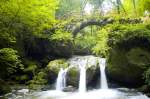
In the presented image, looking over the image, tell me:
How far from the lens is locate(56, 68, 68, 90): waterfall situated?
19.9 meters

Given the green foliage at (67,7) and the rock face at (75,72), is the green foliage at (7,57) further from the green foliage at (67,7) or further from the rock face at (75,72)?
the green foliage at (67,7)

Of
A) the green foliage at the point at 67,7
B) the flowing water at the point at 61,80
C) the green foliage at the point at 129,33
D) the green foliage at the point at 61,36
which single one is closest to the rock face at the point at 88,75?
the flowing water at the point at 61,80

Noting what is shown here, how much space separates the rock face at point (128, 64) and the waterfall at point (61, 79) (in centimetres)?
321

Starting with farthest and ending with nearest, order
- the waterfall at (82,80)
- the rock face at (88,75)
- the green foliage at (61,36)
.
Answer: the green foliage at (61,36) < the rock face at (88,75) < the waterfall at (82,80)

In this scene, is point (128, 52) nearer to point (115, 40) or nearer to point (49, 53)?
point (115, 40)

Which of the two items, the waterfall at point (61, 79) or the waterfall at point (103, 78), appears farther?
the waterfall at point (61, 79)

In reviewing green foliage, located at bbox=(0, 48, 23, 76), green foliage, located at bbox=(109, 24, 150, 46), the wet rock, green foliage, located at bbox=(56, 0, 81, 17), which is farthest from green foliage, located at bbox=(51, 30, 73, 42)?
green foliage, located at bbox=(56, 0, 81, 17)

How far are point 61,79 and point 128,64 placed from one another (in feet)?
16.8

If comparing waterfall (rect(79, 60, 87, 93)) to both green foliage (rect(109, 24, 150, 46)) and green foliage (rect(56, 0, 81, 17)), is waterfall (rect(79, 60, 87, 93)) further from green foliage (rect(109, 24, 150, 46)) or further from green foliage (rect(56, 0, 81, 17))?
green foliage (rect(56, 0, 81, 17))

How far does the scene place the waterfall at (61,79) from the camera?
19938 mm

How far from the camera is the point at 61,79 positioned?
20266 mm

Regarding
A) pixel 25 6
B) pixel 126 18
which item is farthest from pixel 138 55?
pixel 25 6

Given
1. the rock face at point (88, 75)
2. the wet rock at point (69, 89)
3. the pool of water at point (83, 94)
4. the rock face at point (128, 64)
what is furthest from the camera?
the rock face at point (88, 75)

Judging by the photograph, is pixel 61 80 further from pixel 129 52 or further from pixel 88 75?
pixel 129 52
